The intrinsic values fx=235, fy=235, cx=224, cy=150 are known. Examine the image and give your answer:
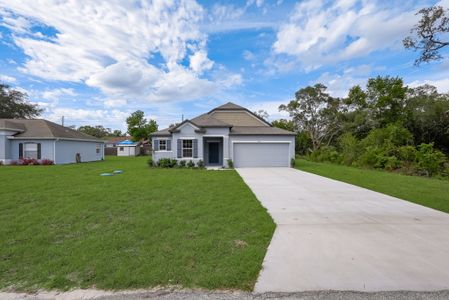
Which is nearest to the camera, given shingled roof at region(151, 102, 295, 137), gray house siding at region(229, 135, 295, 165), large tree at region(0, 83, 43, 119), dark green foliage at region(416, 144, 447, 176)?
dark green foliage at region(416, 144, 447, 176)

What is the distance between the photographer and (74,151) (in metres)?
22.9

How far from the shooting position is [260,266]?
10.8ft

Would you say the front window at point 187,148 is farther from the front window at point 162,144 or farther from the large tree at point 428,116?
the large tree at point 428,116

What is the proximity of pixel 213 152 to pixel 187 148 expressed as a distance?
128 inches

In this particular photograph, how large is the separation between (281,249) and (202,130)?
14247 mm

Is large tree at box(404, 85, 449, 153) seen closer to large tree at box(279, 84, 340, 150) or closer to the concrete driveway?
large tree at box(279, 84, 340, 150)

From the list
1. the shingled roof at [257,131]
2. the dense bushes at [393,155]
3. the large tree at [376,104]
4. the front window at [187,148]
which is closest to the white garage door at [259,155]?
the shingled roof at [257,131]

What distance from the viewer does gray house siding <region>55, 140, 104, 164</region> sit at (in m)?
20.8

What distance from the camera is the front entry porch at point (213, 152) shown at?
19573 millimetres

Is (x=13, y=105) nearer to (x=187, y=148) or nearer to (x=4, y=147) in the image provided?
(x=4, y=147)

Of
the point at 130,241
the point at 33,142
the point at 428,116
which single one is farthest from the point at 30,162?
the point at 428,116

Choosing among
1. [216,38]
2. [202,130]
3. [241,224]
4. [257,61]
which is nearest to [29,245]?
[241,224]

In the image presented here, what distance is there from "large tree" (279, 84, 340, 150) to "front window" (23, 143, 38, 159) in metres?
34.7

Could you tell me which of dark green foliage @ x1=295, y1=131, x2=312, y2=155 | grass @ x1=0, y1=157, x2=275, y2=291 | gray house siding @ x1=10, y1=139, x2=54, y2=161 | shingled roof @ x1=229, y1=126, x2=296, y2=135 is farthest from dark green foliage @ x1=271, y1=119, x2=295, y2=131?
grass @ x1=0, y1=157, x2=275, y2=291
